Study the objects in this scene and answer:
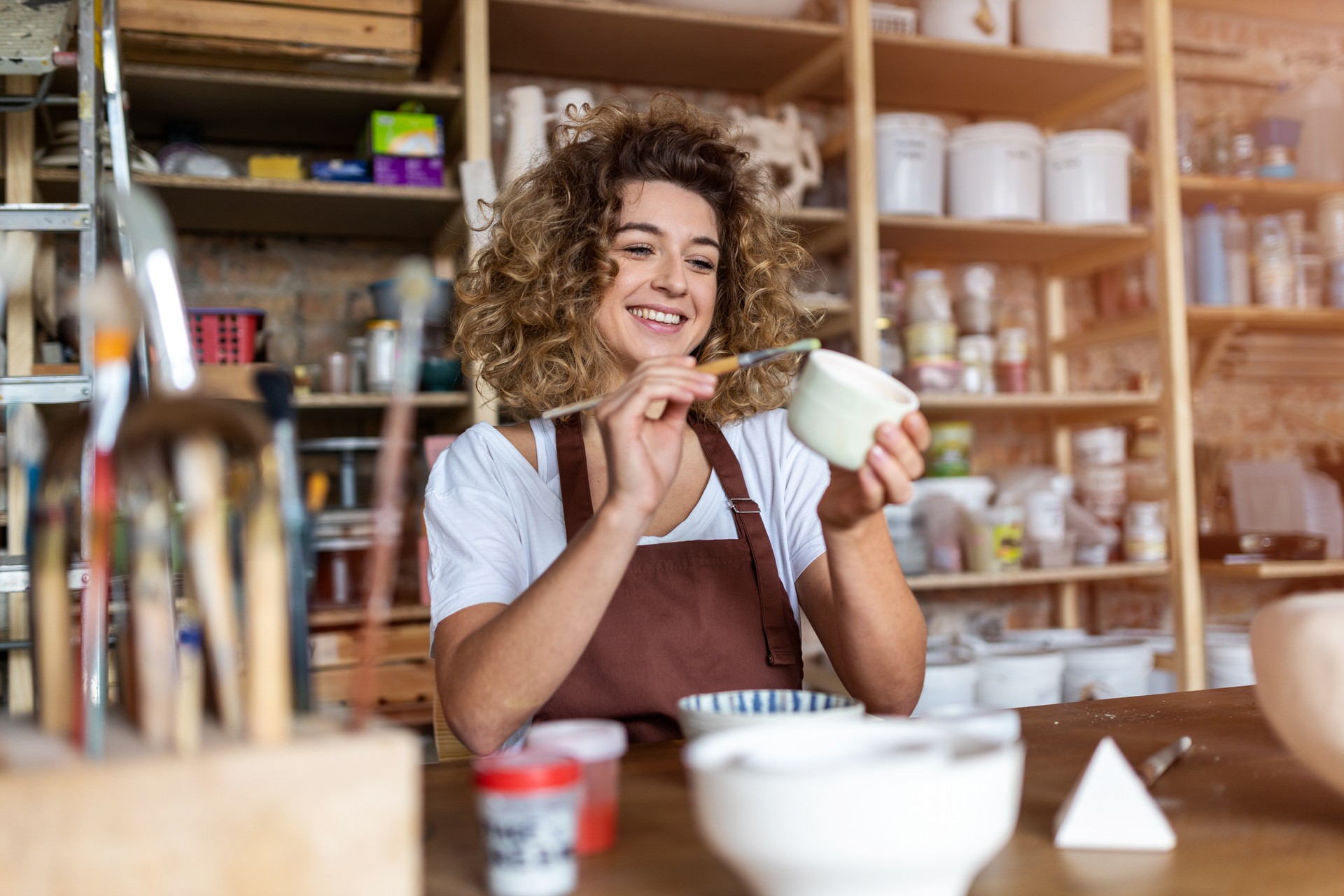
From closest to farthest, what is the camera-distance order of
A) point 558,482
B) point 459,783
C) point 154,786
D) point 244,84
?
point 154,786, point 459,783, point 558,482, point 244,84

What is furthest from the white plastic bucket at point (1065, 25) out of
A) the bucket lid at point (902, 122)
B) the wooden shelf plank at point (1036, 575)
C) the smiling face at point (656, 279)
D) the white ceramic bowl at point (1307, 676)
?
the white ceramic bowl at point (1307, 676)

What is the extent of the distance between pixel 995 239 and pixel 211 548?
107 inches

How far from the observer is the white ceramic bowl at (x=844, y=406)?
0.81 m

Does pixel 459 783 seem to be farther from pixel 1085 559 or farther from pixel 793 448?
pixel 1085 559

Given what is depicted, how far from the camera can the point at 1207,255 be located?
2930 millimetres

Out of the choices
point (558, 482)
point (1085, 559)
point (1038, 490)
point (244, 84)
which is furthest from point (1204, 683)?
point (244, 84)

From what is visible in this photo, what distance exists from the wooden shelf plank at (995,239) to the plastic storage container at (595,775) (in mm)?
2170

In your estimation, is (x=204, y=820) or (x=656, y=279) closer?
(x=204, y=820)

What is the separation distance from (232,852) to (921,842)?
0.96ft

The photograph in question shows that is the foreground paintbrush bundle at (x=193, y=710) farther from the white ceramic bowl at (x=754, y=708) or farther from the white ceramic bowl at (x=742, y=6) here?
the white ceramic bowl at (x=742, y=6)

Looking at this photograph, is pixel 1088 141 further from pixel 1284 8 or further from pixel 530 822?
pixel 530 822

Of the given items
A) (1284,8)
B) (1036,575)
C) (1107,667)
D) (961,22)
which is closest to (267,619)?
(1107,667)

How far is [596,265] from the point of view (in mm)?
1500

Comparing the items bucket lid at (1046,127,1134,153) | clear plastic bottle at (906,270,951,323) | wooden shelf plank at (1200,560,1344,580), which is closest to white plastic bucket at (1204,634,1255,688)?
wooden shelf plank at (1200,560,1344,580)
